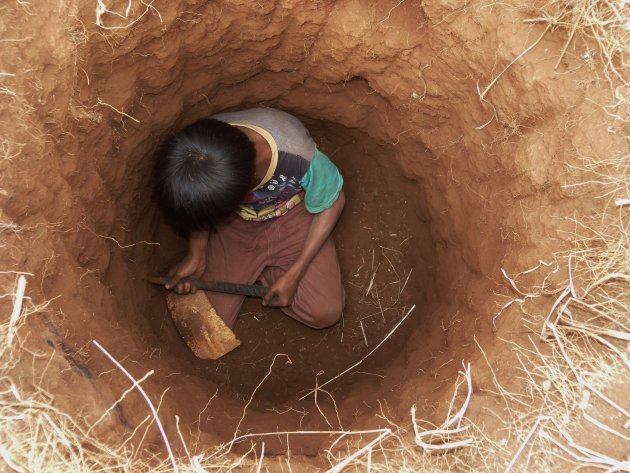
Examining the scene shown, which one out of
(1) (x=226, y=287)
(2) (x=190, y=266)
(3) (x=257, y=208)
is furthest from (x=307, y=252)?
(2) (x=190, y=266)

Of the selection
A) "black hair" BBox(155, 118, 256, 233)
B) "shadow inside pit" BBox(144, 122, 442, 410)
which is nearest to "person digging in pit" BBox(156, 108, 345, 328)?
"black hair" BBox(155, 118, 256, 233)

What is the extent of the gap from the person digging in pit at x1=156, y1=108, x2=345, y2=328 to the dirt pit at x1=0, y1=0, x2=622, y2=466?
0.81 ft

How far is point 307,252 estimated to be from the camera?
2.60 metres

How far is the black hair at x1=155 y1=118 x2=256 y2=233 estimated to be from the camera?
5.93ft

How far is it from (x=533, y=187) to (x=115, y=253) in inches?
69.7

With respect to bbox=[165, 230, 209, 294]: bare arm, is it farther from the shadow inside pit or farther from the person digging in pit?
the shadow inside pit

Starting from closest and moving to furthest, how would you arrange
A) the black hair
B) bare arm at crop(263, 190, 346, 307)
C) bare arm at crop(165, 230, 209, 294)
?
the black hair → bare arm at crop(263, 190, 346, 307) → bare arm at crop(165, 230, 209, 294)

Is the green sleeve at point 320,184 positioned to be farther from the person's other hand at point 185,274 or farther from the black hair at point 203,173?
the person's other hand at point 185,274

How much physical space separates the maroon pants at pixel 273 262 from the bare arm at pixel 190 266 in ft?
0.32

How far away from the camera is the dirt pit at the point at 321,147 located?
5.47 ft

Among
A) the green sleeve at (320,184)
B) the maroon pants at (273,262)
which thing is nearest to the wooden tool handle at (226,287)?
the maroon pants at (273,262)

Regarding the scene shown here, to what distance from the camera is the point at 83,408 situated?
1.50 metres

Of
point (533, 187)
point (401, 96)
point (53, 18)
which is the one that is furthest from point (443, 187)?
point (53, 18)

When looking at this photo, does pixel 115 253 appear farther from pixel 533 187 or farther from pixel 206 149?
pixel 533 187
